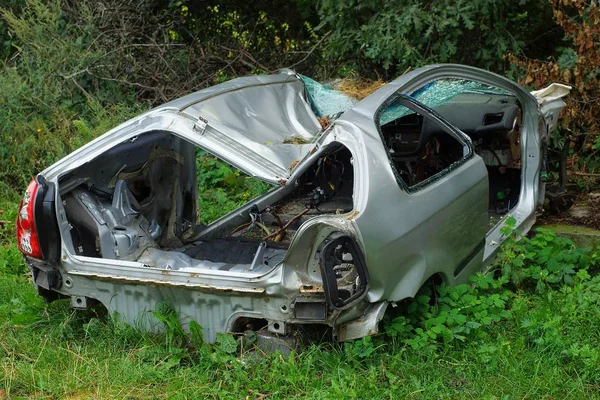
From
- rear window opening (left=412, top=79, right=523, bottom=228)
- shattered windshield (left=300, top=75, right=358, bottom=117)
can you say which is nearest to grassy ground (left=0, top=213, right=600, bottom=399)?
shattered windshield (left=300, top=75, right=358, bottom=117)

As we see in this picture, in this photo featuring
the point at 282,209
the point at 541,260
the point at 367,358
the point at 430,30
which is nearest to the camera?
the point at 367,358

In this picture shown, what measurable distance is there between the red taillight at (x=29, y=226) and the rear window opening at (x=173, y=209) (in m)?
0.20

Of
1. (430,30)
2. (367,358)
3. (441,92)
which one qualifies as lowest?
(367,358)

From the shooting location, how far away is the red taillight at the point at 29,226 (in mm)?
4676

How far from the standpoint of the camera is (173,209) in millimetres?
5730

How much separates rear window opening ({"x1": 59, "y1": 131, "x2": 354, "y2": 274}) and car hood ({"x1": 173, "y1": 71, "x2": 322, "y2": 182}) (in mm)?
174

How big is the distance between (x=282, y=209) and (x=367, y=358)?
2203 millimetres

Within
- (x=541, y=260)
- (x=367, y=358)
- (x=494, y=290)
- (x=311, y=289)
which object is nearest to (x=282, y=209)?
(x=494, y=290)

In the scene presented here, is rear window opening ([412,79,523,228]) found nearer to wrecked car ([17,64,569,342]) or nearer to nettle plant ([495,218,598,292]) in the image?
wrecked car ([17,64,569,342])

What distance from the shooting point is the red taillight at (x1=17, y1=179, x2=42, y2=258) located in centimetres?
468

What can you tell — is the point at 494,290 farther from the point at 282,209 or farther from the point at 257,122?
the point at 257,122

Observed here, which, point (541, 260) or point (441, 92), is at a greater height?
point (441, 92)

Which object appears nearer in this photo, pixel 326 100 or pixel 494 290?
pixel 494 290

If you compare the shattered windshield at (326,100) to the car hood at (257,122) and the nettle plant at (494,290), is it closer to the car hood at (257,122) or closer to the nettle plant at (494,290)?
the car hood at (257,122)
